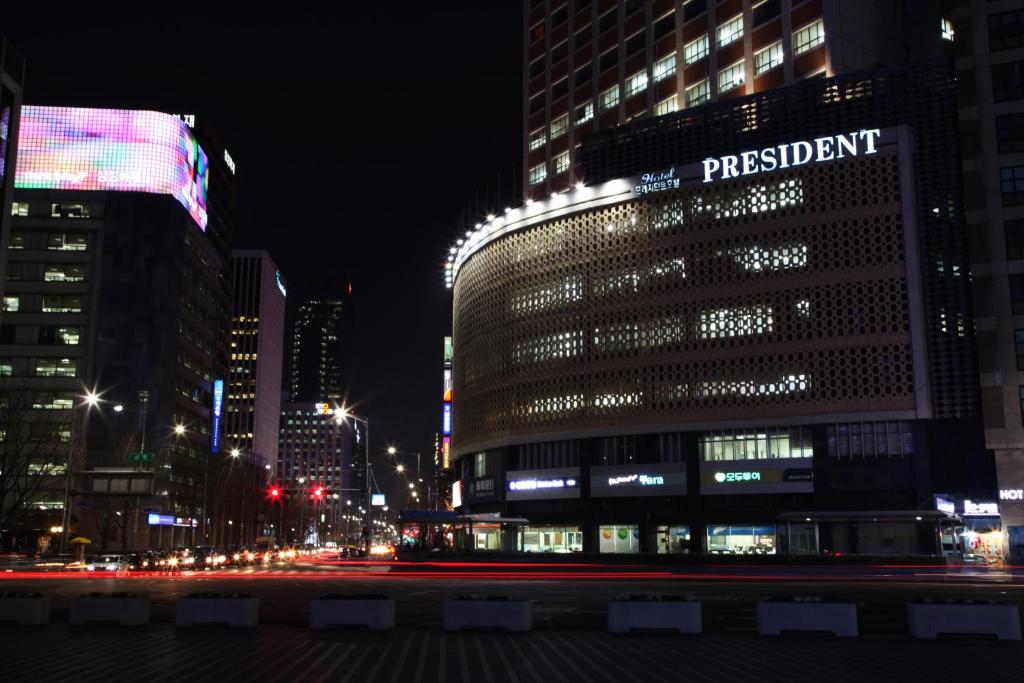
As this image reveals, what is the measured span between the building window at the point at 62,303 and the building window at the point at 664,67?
82.8 meters

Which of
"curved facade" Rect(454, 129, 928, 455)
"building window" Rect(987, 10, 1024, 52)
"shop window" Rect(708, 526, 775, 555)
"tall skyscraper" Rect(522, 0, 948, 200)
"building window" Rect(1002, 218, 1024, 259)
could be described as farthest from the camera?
"tall skyscraper" Rect(522, 0, 948, 200)

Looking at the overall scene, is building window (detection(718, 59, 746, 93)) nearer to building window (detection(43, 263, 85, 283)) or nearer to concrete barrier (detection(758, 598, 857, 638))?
concrete barrier (detection(758, 598, 857, 638))

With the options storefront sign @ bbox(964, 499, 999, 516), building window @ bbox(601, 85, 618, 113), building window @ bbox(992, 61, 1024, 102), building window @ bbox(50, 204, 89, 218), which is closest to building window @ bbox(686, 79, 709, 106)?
building window @ bbox(601, 85, 618, 113)

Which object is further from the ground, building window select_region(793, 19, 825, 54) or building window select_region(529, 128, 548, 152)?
building window select_region(529, 128, 548, 152)

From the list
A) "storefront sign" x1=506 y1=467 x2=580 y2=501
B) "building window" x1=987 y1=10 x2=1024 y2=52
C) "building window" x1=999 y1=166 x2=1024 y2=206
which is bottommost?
"storefront sign" x1=506 y1=467 x2=580 y2=501

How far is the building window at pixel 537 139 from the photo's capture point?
126 meters

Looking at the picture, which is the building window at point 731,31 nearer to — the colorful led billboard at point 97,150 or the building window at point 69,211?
the colorful led billboard at point 97,150

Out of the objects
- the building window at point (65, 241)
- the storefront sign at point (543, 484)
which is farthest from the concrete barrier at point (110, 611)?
the building window at point (65, 241)

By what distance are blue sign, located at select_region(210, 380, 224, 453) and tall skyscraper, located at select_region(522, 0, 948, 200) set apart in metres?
70.0

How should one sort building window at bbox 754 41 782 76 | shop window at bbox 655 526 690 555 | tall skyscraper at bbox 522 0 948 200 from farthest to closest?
building window at bbox 754 41 782 76 → tall skyscraper at bbox 522 0 948 200 → shop window at bbox 655 526 690 555

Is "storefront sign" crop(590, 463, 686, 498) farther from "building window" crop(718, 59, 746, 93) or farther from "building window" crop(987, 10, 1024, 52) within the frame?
"building window" crop(987, 10, 1024, 52)

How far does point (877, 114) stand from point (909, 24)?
21.0m

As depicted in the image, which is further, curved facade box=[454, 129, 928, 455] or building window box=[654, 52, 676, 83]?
building window box=[654, 52, 676, 83]

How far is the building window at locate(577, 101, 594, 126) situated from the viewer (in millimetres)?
117625
